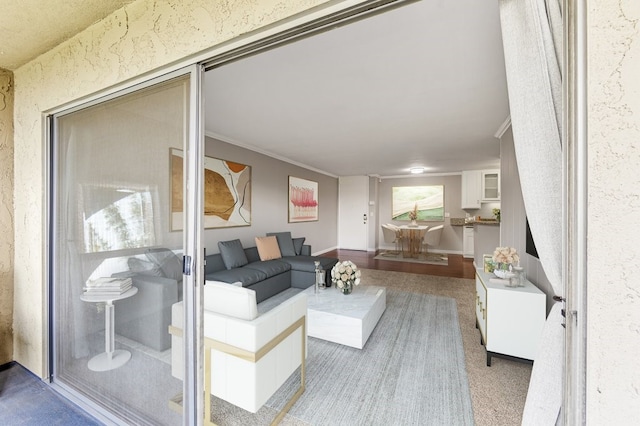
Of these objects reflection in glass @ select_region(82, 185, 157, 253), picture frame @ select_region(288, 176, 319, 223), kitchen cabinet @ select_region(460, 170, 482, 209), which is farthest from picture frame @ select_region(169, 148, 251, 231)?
kitchen cabinet @ select_region(460, 170, 482, 209)

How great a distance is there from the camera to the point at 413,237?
7203 mm

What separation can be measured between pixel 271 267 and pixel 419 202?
5765 millimetres

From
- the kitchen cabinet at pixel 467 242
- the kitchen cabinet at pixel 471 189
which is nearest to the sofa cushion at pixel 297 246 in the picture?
the kitchen cabinet at pixel 471 189

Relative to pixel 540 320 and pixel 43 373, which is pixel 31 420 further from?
pixel 540 320

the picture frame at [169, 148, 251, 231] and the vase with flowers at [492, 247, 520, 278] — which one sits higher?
the picture frame at [169, 148, 251, 231]

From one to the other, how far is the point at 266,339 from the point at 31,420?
1.71 m

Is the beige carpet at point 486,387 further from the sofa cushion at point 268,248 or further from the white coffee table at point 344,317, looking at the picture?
the sofa cushion at point 268,248

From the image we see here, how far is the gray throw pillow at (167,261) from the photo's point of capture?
1.29m

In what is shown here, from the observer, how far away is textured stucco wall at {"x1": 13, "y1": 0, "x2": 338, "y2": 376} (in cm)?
114

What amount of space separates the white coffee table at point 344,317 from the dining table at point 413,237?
14.5 ft

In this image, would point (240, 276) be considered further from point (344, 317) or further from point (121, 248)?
point (121, 248)

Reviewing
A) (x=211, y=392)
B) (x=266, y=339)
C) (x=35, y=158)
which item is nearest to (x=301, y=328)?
(x=266, y=339)

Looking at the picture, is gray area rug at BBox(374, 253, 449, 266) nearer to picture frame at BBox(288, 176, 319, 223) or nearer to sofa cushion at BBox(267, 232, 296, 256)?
picture frame at BBox(288, 176, 319, 223)

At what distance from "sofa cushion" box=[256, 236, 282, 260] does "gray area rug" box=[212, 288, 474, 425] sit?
2.02 metres
